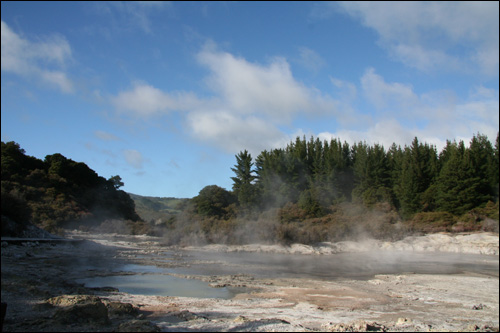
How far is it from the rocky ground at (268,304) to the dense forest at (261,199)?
2791mm

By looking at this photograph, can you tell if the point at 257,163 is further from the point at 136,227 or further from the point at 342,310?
the point at 342,310

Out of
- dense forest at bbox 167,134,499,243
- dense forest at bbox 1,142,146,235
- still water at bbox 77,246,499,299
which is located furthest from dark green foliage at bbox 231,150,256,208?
still water at bbox 77,246,499,299

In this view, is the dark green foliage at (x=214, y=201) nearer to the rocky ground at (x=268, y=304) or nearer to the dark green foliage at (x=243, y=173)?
the dark green foliage at (x=243, y=173)

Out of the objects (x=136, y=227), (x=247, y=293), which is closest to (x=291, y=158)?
(x=136, y=227)

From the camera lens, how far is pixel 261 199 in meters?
55.7

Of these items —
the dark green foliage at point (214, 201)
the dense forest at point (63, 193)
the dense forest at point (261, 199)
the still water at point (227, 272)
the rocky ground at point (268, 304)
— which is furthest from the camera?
the dark green foliage at point (214, 201)

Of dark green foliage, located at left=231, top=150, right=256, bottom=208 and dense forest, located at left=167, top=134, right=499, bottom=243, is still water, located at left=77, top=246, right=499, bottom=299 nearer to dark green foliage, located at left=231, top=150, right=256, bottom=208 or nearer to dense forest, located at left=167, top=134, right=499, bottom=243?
dense forest, located at left=167, top=134, right=499, bottom=243

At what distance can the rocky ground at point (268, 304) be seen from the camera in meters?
7.64

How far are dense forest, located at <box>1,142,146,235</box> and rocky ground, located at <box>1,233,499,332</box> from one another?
103 feet

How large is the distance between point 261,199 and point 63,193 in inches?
1183

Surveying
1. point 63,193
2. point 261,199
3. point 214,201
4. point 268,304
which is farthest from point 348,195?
point 63,193

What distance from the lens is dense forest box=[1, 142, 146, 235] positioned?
156 feet

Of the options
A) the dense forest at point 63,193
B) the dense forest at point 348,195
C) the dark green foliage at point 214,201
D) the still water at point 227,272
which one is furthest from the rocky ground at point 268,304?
the dark green foliage at point 214,201

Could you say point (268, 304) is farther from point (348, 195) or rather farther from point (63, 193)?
point (63, 193)
